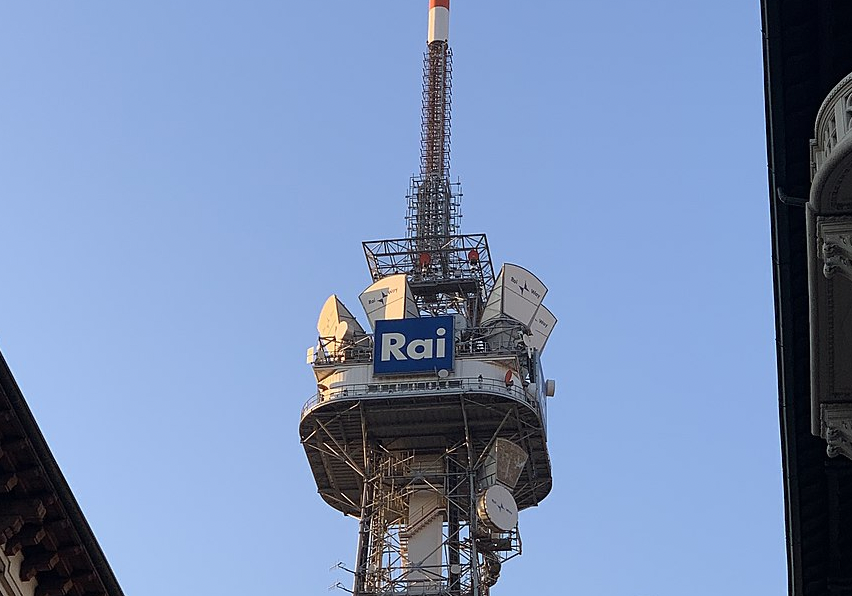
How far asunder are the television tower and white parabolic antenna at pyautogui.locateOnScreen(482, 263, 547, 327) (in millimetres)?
85

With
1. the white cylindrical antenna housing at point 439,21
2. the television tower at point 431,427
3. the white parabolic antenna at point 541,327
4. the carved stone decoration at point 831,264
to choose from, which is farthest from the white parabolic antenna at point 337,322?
the carved stone decoration at point 831,264

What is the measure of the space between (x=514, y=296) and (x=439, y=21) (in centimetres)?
2737

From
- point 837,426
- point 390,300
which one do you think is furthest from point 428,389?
point 837,426

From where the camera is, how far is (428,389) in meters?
93.5

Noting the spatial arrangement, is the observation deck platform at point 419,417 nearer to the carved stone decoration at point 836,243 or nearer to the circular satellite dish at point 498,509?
the circular satellite dish at point 498,509

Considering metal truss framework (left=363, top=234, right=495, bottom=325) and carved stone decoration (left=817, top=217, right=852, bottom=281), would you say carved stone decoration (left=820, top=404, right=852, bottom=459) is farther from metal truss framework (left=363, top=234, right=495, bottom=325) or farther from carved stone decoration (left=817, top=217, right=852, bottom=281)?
metal truss framework (left=363, top=234, right=495, bottom=325)

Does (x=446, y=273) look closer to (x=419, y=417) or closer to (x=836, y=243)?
(x=419, y=417)

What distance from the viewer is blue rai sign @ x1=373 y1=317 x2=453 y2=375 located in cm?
9431

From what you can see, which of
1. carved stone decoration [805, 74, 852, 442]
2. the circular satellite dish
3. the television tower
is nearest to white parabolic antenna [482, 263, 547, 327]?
the television tower

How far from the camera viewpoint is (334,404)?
94125mm

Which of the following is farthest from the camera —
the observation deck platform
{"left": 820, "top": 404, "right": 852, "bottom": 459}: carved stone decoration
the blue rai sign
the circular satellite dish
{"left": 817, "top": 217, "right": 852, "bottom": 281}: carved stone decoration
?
the blue rai sign

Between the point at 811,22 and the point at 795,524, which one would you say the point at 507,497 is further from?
the point at 811,22

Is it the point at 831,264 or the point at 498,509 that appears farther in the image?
the point at 498,509

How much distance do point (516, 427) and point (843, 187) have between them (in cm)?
6645
